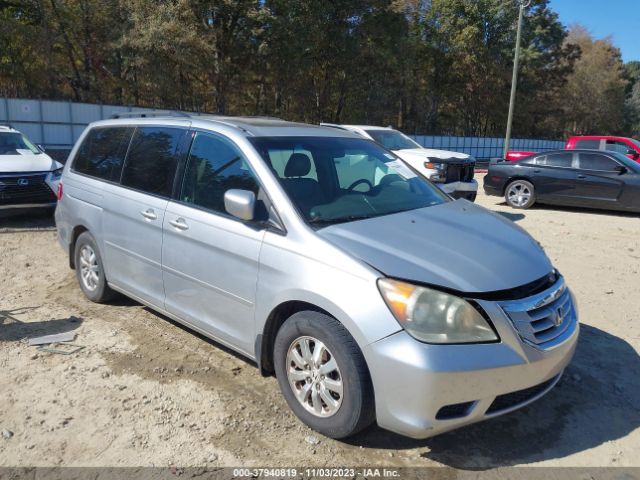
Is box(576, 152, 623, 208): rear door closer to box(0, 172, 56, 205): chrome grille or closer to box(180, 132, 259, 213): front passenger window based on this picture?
box(180, 132, 259, 213): front passenger window

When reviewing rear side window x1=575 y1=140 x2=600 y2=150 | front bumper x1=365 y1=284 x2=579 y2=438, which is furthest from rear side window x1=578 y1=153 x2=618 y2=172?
front bumper x1=365 y1=284 x2=579 y2=438

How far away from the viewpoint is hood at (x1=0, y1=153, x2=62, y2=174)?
8.44m

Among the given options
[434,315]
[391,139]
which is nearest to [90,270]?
[434,315]

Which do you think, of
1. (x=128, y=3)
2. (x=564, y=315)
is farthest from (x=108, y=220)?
(x=128, y=3)

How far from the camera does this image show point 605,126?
6125 cm

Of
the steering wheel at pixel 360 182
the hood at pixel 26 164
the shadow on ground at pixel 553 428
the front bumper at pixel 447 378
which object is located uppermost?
the steering wheel at pixel 360 182

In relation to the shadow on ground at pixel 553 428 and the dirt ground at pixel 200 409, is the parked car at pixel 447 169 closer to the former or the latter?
the dirt ground at pixel 200 409

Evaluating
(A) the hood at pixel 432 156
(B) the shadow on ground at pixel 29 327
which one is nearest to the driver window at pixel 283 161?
(B) the shadow on ground at pixel 29 327

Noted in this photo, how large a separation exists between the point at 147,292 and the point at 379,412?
92.0 inches

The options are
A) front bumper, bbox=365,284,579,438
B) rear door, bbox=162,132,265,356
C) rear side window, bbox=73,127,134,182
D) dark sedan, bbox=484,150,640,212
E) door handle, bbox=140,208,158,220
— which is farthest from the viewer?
dark sedan, bbox=484,150,640,212

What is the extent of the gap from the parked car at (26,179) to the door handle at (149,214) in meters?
5.19

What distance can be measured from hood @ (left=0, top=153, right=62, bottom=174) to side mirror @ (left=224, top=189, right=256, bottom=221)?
22.0 feet

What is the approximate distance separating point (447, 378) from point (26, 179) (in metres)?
8.11

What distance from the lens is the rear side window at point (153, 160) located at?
4078 mm
